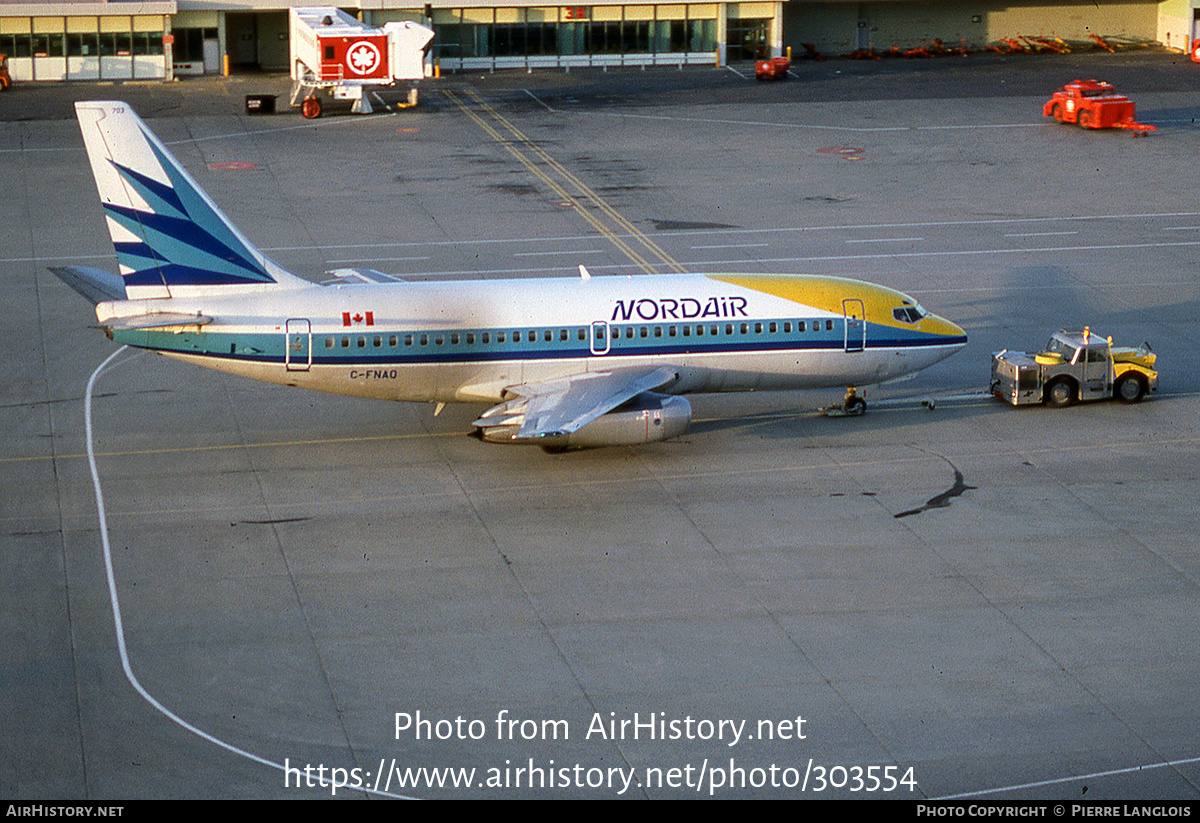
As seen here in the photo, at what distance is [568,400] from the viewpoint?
44.8m

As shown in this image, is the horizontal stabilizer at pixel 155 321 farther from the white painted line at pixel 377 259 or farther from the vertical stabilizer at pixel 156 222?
the white painted line at pixel 377 259

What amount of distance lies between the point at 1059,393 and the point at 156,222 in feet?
95.4

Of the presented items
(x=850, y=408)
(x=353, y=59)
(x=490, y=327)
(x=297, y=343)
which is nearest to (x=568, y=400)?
(x=490, y=327)

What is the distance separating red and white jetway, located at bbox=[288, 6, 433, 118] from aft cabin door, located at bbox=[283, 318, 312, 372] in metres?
58.2

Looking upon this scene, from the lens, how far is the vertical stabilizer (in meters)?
42.8

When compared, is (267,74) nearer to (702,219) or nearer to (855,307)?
(702,219)

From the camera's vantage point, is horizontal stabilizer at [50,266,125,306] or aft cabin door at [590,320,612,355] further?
aft cabin door at [590,320,612,355]

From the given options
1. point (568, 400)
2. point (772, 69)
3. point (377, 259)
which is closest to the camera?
point (568, 400)

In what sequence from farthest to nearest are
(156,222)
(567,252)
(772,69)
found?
(772,69), (567,252), (156,222)

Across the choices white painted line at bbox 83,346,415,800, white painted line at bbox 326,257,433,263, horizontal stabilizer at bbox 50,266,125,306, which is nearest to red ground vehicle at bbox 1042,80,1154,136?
white painted line at bbox 326,257,433,263

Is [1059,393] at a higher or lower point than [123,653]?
higher

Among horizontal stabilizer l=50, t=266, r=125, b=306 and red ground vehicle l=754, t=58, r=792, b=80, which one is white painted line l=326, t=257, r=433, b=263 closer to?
horizontal stabilizer l=50, t=266, r=125, b=306

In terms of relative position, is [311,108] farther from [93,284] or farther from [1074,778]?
[1074,778]

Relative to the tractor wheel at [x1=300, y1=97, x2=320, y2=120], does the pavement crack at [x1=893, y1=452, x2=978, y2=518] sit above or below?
below
